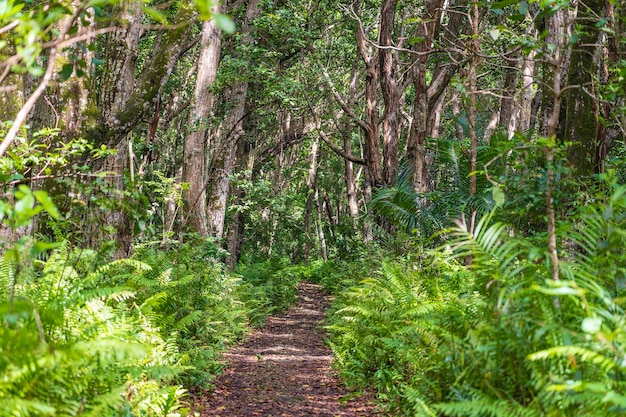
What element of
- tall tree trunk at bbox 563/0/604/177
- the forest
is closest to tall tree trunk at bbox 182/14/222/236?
the forest

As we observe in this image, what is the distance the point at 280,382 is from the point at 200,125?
6460 mm

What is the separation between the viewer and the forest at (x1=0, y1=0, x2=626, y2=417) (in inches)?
147

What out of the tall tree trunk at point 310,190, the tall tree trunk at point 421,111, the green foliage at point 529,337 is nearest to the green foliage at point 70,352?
the green foliage at point 529,337

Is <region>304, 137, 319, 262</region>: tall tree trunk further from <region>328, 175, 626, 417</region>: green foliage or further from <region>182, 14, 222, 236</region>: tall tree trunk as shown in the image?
<region>328, 175, 626, 417</region>: green foliage

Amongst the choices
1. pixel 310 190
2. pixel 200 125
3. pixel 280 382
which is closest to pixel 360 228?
pixel 200 125

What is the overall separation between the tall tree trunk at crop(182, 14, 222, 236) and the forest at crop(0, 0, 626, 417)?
2.1 inches

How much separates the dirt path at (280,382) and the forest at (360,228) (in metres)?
0.29

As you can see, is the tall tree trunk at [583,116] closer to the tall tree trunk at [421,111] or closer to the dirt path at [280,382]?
the dirt path at [280,382]

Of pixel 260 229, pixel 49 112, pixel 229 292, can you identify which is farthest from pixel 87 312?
pixel 260 229

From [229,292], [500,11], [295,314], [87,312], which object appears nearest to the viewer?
[87,312]

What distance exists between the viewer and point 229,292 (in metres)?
12.6

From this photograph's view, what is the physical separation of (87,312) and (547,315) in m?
3.74

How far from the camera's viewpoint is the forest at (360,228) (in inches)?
147

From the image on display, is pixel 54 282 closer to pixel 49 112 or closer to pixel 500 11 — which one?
pixel 49 112
